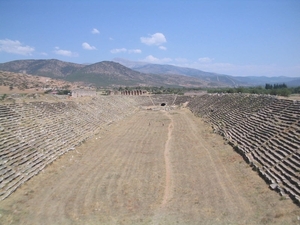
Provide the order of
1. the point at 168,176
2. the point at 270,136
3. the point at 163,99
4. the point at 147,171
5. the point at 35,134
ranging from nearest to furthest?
the point at 168,176, the point at 147,171, the point at 270,136, the point at 35,134, the point at 163,99

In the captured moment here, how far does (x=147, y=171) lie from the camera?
20.1 meters

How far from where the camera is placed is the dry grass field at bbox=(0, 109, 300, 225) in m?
13.0

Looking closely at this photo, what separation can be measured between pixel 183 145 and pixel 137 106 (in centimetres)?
4677

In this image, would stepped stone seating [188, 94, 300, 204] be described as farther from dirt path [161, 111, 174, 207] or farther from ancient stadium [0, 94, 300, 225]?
dirt path [161, 111, 174, 207]

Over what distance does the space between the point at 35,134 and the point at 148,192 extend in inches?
512

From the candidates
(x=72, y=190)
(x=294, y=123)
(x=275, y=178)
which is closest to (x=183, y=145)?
(x=294, y=123)

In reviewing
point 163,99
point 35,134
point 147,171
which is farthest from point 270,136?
point 163,99

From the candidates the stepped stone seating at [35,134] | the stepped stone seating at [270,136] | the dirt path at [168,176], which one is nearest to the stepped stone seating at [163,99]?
the stepped stone seating at [270,136]

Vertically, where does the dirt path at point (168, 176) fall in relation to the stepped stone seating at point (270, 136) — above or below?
below

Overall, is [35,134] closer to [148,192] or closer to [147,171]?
[147,171]

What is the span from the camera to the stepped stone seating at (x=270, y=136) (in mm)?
16672

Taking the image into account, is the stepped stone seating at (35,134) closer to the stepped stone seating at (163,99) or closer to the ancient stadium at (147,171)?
the ancient stadium at (147,171)

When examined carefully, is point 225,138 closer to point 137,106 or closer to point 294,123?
point 294,123

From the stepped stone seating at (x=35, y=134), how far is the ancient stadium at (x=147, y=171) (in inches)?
3.5
